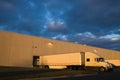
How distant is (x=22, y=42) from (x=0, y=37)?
6161mm

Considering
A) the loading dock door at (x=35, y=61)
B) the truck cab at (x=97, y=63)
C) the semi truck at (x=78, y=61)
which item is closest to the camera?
the truck cab at (x=97, y=63)

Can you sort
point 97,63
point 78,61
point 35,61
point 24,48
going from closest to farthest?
point 97,63
point 78,61
point 24,48
point 35,61

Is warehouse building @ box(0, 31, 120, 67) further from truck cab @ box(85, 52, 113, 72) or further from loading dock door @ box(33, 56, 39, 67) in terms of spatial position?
truck cab @ box(85, 52, 113, 72)

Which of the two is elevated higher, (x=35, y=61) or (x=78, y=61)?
(x=78, y=61)

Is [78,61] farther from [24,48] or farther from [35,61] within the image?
[35,61]

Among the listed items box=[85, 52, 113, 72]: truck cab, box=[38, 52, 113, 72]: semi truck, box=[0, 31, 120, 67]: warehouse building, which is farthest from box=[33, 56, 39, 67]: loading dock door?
box=[85, 52, 113, 72]: truck cab

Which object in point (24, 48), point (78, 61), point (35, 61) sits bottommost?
point (35, 61)

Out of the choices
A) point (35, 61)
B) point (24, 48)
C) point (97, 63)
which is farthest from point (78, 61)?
point (35, 61)

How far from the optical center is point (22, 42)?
50844 millimetres

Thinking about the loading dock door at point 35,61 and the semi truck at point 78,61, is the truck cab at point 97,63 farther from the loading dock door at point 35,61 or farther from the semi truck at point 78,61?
the loading dock door at point 35,61

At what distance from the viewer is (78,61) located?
43562 millimetres

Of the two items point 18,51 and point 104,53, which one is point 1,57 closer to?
point 18,51

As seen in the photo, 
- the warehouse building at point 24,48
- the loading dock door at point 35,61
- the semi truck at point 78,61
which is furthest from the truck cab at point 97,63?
the loading dock door at point 35,61

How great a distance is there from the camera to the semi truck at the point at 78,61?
41500 millimetres
